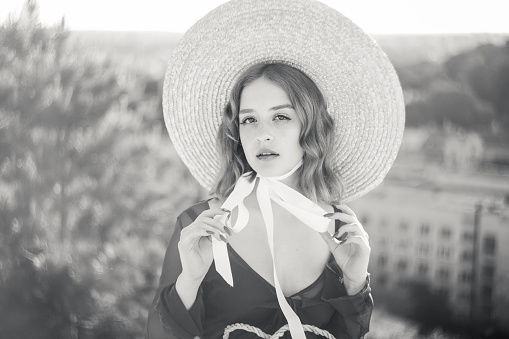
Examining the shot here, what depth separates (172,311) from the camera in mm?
1192

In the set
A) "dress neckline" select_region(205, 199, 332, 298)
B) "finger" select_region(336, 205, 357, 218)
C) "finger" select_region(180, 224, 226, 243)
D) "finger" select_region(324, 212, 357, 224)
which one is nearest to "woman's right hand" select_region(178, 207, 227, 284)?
"finger" select_region(180, 224, 226, 243)

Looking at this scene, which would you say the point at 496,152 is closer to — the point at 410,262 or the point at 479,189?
the point at 479,189

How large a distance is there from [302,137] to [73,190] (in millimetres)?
3143

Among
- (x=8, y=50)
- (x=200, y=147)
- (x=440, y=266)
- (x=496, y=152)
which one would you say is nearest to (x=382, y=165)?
(x=200, y=147)

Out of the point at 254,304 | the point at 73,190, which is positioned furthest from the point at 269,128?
the point at 73,190

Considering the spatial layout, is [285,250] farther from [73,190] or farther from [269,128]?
[73,190]

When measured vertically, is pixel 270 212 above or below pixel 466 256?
above

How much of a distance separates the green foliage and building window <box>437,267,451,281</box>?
7.24 ft

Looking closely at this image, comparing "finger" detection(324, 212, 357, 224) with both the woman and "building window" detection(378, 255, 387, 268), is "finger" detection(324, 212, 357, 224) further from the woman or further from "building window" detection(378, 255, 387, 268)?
"building window" detection(378, 255, 387, 268)

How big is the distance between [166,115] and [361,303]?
718 millimetres

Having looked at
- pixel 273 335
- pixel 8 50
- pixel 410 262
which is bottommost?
pixel 410 262

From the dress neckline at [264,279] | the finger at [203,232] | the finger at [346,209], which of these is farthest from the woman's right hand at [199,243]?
the finger at [346,209]

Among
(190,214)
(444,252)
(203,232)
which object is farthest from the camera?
(444,252)

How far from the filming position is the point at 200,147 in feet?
4.88
